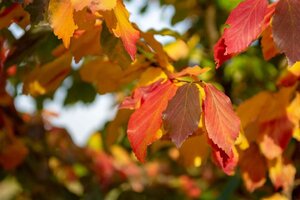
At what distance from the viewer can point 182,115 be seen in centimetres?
88

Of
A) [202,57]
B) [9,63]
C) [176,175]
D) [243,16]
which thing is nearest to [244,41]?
[243,16]

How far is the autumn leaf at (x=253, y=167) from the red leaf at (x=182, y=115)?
0.46 meters

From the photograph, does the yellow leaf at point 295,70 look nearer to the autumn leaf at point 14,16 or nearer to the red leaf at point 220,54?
the red leaf at point 220,54

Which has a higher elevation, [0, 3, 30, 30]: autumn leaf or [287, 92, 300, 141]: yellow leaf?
[0, 3, 30, 30]: autumn leaf

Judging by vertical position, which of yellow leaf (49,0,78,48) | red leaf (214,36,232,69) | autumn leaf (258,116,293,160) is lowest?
autumn leaf (258,116,293,160)

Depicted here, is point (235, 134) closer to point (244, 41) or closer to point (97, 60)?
point (244, 41)

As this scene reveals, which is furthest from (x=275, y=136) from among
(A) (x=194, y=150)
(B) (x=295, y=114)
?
(A) (x=194, y=150)

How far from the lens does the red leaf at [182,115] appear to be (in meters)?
0.87

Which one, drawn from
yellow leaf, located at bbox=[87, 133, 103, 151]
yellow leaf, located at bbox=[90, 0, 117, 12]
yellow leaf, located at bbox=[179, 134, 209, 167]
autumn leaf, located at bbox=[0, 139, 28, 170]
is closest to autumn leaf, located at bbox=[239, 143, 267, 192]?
yellow leaf, located at bbox=[179, 134, 209, 167]

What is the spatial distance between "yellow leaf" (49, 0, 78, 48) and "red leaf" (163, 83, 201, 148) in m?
0.19

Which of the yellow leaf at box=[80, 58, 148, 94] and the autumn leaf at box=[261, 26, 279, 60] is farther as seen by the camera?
the yellow leaf at box=[80, 58, 148, 94]

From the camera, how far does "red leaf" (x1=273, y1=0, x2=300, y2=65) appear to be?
33.6 inches

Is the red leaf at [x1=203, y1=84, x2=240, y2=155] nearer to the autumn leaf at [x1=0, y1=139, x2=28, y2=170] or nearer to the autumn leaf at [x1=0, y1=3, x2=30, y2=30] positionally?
the autumn leaf at [x1=0, y1=3, x2=30, y2=30]

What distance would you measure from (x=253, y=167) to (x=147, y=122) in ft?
1.51
